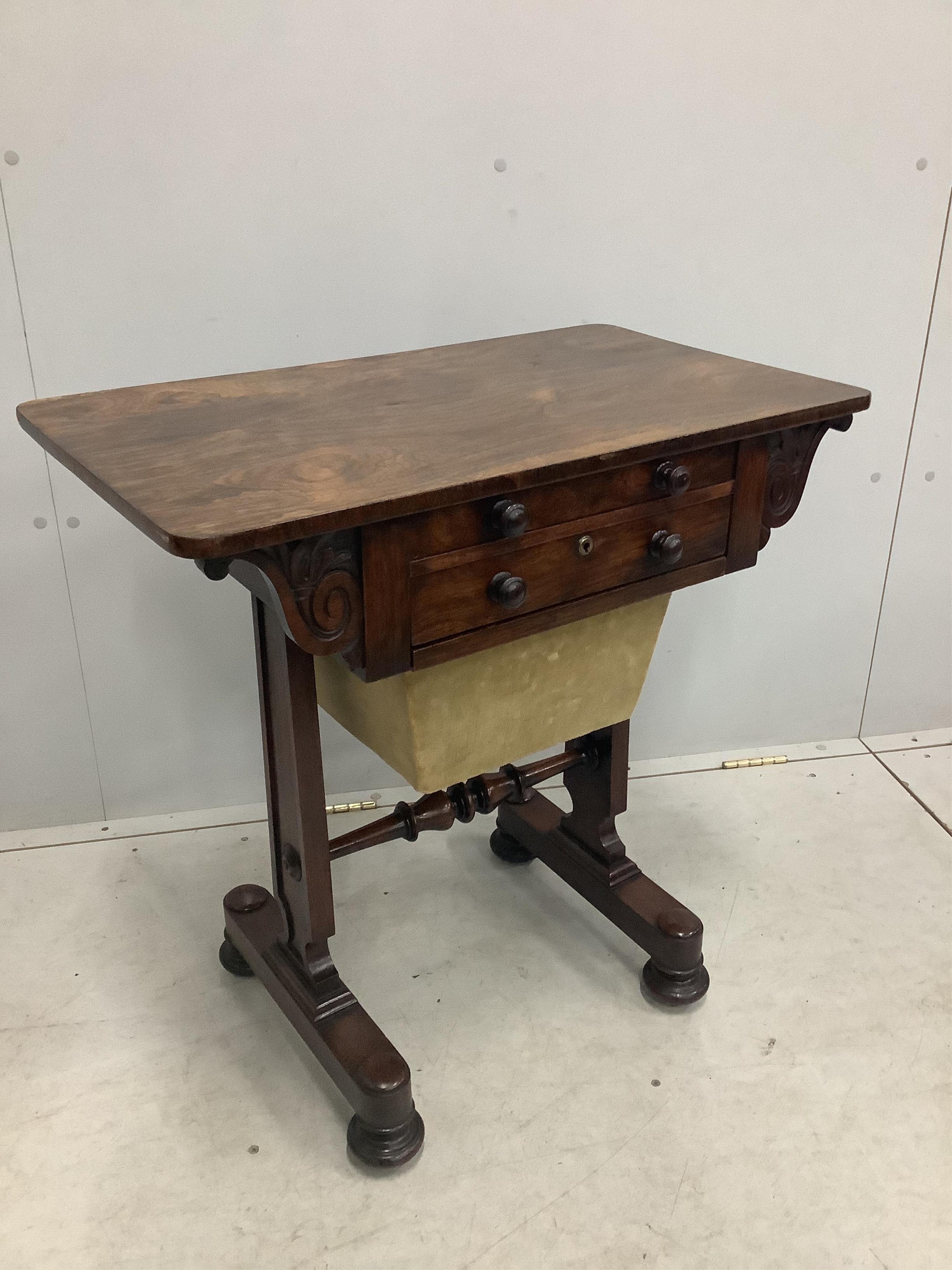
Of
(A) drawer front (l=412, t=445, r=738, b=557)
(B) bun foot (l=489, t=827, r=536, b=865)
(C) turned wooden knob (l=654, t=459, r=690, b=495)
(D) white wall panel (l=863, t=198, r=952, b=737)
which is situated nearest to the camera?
(A) drawer front (l=412, t=445, r=738, b=557)

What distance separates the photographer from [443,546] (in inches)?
59.2

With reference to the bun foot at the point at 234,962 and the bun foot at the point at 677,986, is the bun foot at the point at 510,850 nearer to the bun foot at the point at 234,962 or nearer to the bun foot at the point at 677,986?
the bun foot at the point at 677,986

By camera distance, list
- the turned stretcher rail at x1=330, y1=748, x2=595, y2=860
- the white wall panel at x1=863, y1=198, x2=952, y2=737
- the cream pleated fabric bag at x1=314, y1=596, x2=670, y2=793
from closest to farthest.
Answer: the cream pleated fabric bag at x1=314, y1=596, x2=670, y2=793 < the turned stretcher rail at x1=330, y1=748, x2=595, y2=860 < the white wall panel at x1=863, y1=198, x2=952, y2=737

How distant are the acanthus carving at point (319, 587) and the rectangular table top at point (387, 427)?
6 centimetres

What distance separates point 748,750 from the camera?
2.97 metres

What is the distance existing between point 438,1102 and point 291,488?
111cm

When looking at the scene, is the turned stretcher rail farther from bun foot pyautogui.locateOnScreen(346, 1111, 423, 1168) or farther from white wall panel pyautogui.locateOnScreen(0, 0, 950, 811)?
white wall panel pyautogui.locateOnScreen(0, 0, 950, 811)

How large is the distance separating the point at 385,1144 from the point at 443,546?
3.16 feet

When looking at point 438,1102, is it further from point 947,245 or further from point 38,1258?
point 947,245

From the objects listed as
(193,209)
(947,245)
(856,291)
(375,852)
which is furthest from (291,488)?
(947,245)

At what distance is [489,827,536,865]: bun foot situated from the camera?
2506 mm

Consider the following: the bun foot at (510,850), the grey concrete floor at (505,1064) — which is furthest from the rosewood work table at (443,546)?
the bun foot at (510,850)

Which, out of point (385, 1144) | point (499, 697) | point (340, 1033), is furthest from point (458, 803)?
point (385, 1144)

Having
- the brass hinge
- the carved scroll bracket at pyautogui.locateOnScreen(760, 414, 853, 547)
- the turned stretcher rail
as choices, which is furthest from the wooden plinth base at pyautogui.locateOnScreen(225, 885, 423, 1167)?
the brass hinge
